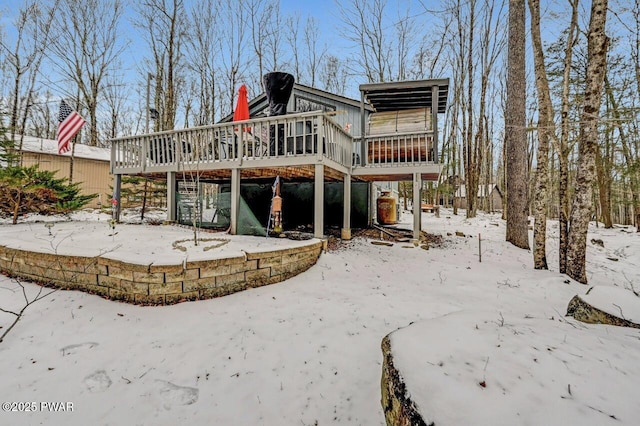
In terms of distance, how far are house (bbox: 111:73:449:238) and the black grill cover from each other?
0.02 metres

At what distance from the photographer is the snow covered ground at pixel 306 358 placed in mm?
1275

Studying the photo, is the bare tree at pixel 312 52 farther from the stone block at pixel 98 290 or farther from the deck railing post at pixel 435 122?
the stone block at pixel 98 290

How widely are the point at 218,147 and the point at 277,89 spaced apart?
6.55ft

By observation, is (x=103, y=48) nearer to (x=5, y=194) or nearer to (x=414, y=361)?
(x=5, y=194)

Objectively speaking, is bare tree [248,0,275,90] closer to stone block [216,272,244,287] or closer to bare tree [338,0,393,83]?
bare tree [338,0,393,83]

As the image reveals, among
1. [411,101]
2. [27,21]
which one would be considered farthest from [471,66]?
[27,21]

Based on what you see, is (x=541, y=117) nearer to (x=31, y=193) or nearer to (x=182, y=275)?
(x=182, y=275)

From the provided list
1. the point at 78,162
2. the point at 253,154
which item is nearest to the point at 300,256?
the point at 253,154

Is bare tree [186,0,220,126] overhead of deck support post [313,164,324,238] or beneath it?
overhead

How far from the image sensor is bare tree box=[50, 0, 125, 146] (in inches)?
561

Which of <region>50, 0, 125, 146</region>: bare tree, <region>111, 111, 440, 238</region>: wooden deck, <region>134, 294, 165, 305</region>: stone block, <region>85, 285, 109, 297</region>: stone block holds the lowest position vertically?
<region>134, 294, 165, 305</region>: stone block

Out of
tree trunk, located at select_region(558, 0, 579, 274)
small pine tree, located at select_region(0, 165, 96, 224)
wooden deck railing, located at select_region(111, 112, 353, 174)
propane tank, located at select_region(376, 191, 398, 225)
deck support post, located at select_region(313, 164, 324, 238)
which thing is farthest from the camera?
propane tank, located at select_region(376, 191, 398, 225)

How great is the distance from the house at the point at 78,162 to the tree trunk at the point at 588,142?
15.9 m

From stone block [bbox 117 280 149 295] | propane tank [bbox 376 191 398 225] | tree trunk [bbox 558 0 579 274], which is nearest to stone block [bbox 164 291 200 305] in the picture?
stone block [bbox 117 280 149 295]
